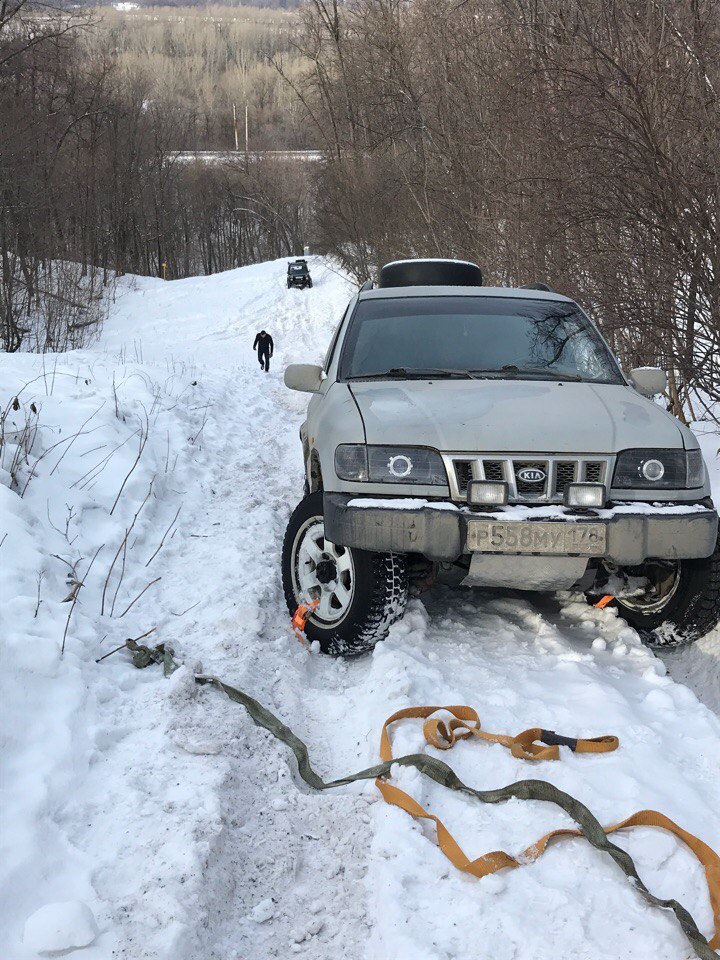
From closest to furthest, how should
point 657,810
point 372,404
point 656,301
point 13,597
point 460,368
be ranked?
point 657,810 < point 13,597 < point 372,404 < point 460,368 < point 656,301

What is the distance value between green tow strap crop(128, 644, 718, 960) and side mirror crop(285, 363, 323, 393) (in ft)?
6.85

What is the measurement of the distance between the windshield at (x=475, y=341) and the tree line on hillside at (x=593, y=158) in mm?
1894

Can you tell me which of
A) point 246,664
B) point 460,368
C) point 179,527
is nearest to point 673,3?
point 460,368

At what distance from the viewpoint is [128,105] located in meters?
49.7

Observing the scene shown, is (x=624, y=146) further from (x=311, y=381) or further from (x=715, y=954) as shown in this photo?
(x=715, y=954)

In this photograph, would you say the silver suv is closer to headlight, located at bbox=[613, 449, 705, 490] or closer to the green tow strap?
headlight, located at bbox=[613, 449, 705, 490]

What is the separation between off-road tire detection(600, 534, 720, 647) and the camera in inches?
153

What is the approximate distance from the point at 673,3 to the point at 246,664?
248 inches

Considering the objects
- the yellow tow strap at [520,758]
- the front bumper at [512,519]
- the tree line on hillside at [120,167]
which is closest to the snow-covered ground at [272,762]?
the yellow tow strap at [520,758]

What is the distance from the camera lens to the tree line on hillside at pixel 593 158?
6176 mm

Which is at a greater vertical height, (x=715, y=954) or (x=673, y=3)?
(x=673, y=3)

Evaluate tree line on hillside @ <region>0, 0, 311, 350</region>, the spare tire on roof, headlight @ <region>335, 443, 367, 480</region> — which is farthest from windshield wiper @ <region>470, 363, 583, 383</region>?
tree line on hillside @ <region>0, 0, 311, 350</region>

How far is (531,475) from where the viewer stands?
3.64m

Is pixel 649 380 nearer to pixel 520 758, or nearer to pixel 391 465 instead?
pixel 391 465
